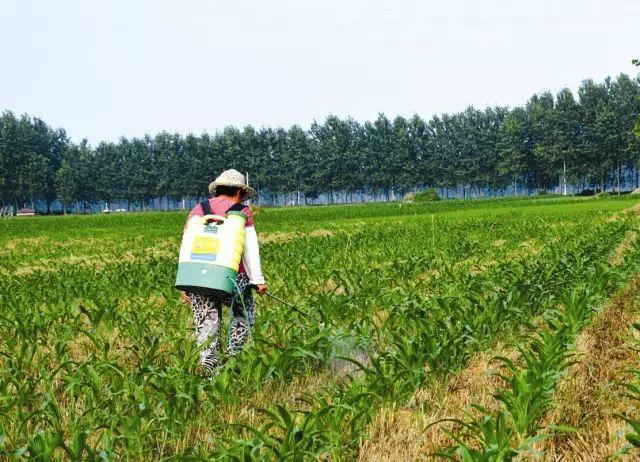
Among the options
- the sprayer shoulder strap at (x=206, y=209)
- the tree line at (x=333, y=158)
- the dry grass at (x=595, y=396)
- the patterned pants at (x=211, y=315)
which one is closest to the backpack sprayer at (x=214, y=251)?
the sprayer shoulder strap at (x=206, y=209)

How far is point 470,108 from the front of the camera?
123438 mm

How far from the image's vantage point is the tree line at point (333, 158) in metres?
106

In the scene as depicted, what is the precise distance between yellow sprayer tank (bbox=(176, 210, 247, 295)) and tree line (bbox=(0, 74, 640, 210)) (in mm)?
100147

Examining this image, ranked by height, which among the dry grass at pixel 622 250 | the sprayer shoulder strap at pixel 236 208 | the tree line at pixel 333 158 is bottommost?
the dry grass at pixel 622 250

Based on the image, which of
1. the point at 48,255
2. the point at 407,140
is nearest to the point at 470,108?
the point at 407,140

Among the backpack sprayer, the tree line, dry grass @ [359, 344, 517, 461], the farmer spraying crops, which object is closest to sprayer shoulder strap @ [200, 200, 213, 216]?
the farmer spraying crops

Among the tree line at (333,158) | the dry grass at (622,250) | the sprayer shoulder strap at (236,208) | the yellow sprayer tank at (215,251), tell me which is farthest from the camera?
the tree line at (333,158)

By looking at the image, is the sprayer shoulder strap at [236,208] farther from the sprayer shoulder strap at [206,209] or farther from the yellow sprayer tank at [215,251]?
the sprayer shoulder strap at [206,209]

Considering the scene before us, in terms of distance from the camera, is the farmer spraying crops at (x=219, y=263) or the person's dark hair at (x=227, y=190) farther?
the person's dark hair at (x=227, y=190)

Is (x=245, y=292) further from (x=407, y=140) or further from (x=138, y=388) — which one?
(x=407, y=140)

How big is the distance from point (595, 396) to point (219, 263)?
3.17 meters

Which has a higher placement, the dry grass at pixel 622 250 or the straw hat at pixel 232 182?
the straw hat at pixel 232 182

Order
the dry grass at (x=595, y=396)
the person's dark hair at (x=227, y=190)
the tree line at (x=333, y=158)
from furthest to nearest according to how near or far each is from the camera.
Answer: the tree line at (x=333, y=158) < the person's dark hair at (x=227, y=190) < the dry grass at (x=595, y=396)

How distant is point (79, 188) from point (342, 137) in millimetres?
51954
